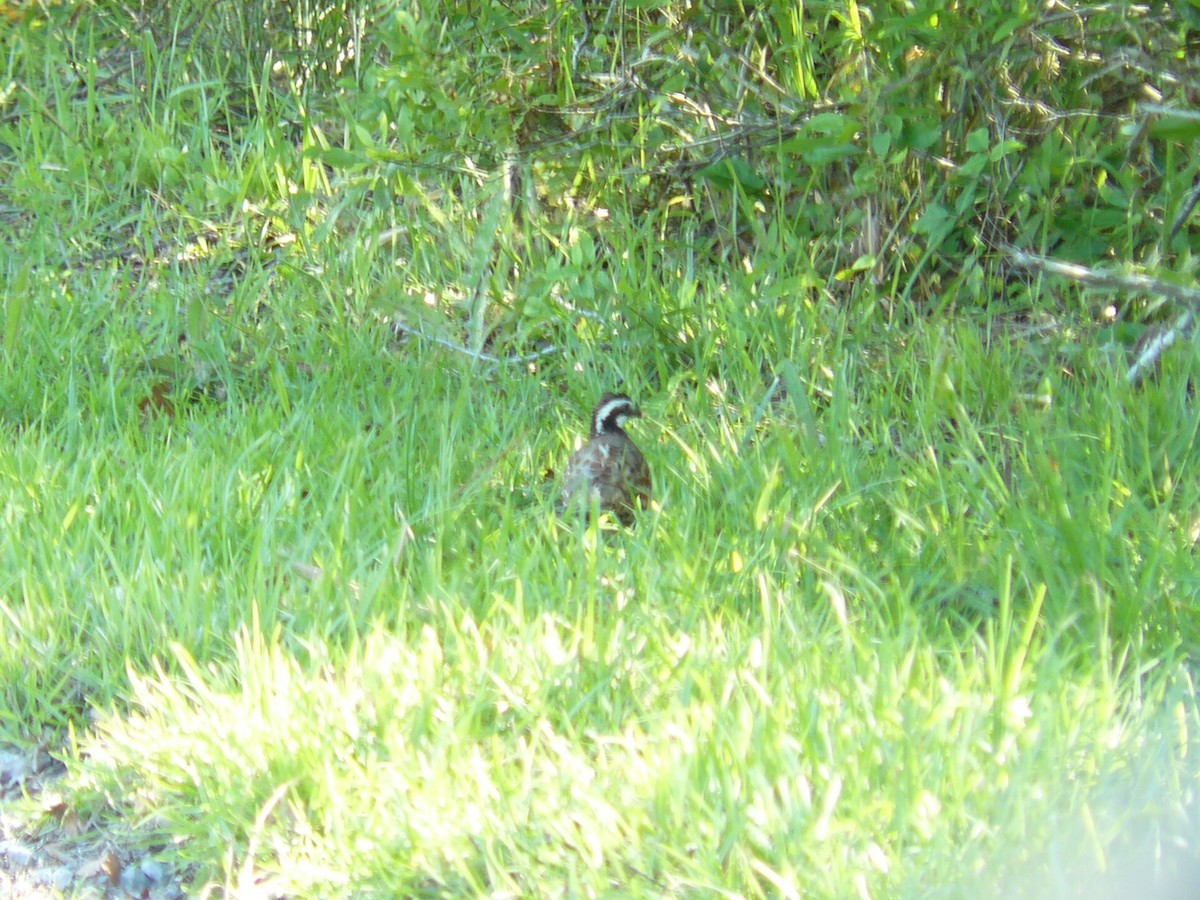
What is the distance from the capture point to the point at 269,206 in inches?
275

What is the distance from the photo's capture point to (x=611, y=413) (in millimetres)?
4859

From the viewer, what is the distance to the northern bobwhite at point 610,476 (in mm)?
4355

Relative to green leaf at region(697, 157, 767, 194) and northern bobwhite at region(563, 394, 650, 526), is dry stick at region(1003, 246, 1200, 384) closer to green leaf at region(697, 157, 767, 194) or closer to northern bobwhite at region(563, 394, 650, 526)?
northern bobwhite at region(563, 394, 650, 526)

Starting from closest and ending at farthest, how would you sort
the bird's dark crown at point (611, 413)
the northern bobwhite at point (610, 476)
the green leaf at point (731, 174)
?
the northern bobwhite at point (610, 476)
the bird's dark crown at point (611, 413)
the green leaf at point (731, 174)

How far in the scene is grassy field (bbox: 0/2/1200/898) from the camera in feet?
9.07

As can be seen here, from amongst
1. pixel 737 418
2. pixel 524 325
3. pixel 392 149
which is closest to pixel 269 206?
pixel 392 149

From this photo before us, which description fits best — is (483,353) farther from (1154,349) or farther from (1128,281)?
(1128,281)

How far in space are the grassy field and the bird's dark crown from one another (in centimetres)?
17

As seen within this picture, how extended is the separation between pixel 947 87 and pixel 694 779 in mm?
3925

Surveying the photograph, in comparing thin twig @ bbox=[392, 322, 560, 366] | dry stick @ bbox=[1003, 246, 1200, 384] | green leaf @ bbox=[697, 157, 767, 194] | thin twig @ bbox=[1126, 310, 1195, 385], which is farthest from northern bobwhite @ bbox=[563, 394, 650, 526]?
green leaf @ bbox=[697, 157, 767, 194]

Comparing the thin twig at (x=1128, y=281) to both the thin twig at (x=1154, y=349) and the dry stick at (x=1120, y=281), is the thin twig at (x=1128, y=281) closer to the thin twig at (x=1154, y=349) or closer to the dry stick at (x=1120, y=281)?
the dry stick at (x=1120, y=281)

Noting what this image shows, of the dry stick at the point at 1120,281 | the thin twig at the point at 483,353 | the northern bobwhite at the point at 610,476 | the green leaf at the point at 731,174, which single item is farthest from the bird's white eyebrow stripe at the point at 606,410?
the green leaf at the point at 731,174

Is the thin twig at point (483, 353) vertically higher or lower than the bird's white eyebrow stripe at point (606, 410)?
lower

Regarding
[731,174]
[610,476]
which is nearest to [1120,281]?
[610,476]
